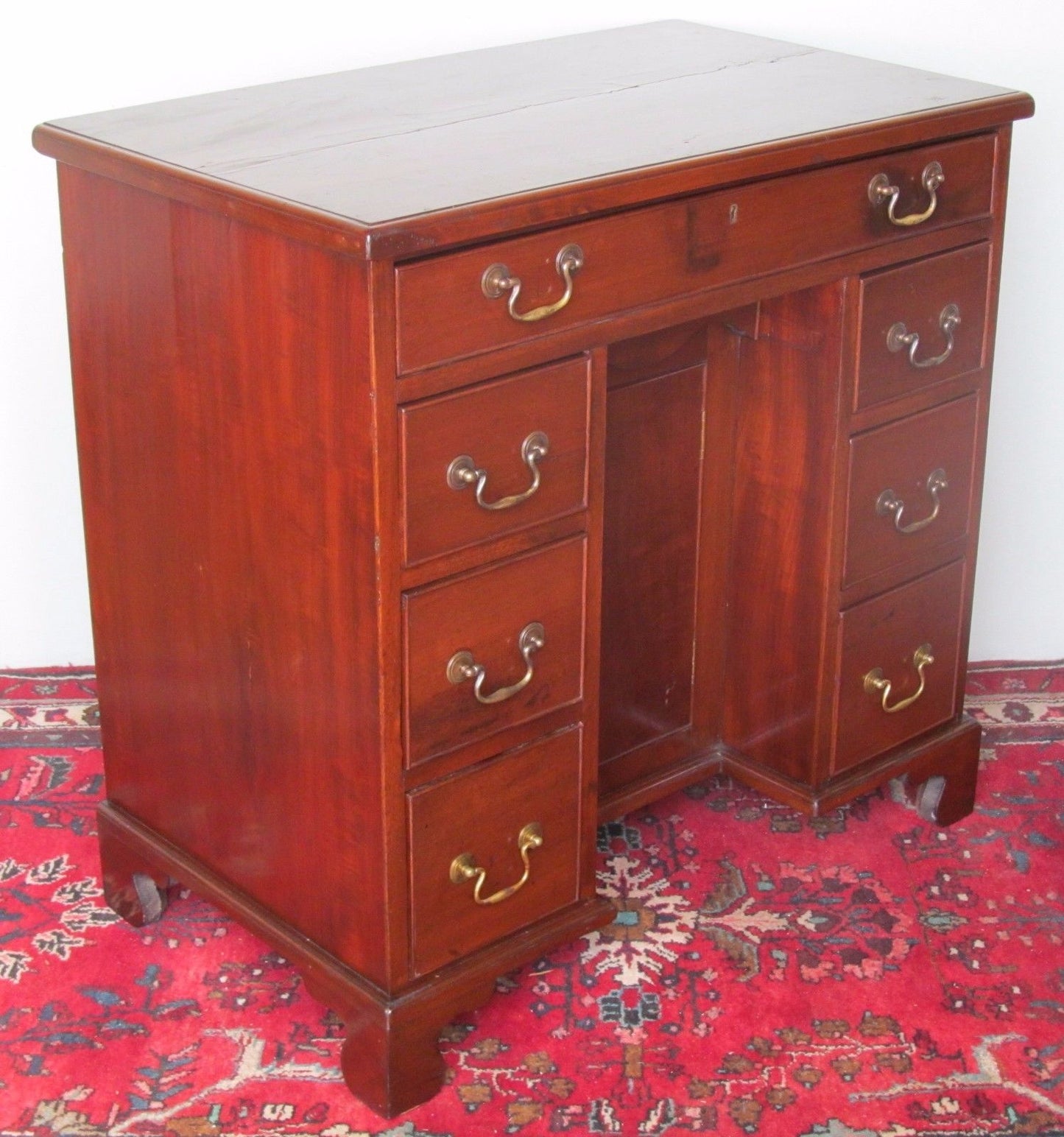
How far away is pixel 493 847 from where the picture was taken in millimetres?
2193

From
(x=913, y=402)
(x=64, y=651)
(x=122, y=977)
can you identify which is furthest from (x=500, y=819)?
(x=64, y=651)

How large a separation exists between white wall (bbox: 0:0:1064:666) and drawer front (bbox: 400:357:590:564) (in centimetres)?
105

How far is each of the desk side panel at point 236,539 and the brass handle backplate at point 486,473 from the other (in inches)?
4.2

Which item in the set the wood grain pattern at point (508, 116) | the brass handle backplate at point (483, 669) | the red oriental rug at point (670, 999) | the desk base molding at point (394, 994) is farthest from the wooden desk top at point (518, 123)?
the red oriental rug at point (670, 999)

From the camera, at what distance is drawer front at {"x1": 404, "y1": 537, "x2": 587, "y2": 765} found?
2018 mm

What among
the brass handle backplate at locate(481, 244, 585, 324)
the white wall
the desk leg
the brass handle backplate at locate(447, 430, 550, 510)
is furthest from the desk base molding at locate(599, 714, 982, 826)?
the brass handle backplate at locate(481, 244, 585, 324)

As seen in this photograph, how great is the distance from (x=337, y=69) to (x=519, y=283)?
1.08 metres

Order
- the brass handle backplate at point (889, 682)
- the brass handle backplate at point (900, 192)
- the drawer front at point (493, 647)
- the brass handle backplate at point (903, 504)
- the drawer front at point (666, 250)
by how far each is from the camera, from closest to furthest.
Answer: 1. the drawer front at point (666, 250)
2. the drawer front at point (493, 647)
3. the brass handle backplate at point (900, 192)
4. the brass handle backplate at point (903, 504)
5. the brass handle backplate at point (889, 682)

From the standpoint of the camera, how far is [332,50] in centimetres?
284

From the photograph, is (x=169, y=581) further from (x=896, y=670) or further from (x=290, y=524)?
(x=896, y=670)

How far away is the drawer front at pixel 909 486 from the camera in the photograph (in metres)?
2.48

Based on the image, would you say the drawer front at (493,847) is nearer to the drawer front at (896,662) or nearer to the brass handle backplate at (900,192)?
Answer: the drawer front at (896,662)

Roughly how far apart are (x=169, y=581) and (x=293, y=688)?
24cm

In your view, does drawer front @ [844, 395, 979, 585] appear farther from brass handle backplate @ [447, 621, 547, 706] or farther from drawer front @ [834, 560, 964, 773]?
brass handle backplate @ [447, 621, 547, 706]
